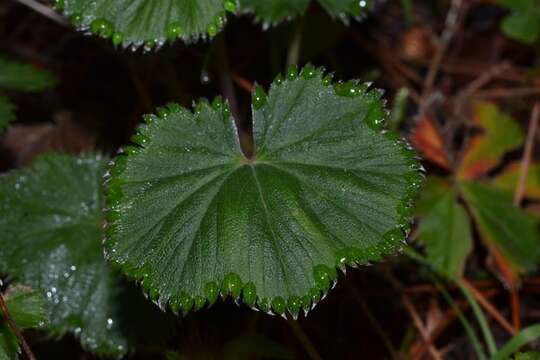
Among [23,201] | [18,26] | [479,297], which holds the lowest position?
[479,297]

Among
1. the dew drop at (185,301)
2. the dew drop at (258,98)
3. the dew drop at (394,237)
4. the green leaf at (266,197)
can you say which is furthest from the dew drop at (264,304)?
the dew drop at (258,98)

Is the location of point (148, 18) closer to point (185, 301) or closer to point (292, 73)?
point (292, 73)

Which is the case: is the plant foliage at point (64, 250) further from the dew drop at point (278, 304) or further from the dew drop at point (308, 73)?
the dew drop at point (308, 73)

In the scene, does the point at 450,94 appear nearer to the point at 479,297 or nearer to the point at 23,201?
the point at 479,297

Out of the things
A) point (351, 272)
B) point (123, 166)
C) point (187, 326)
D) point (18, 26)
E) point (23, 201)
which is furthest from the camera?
point (18, 26)

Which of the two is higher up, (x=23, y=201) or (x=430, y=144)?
(x=23, y=201)

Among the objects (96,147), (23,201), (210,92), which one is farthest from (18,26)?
(23,201)
